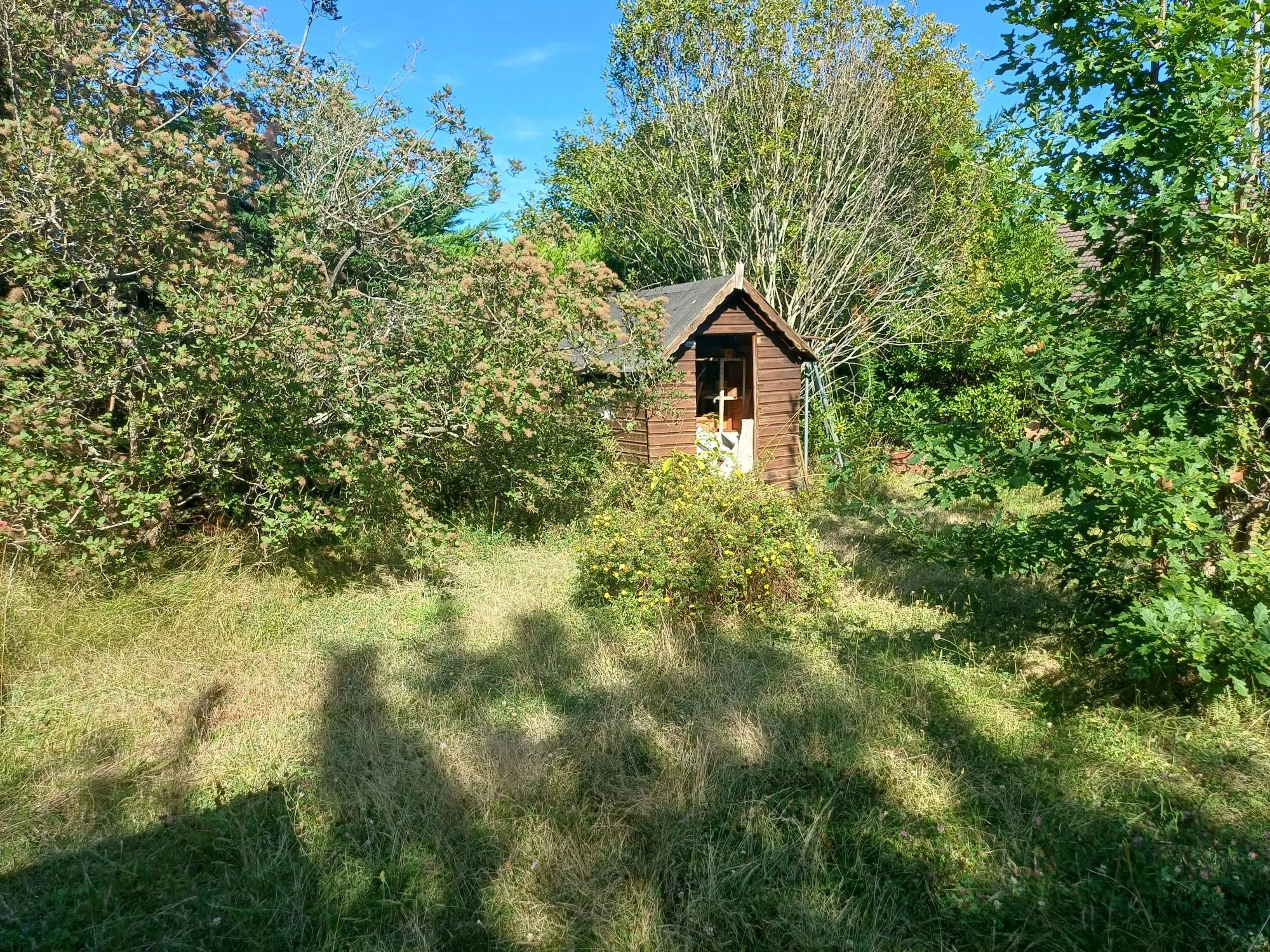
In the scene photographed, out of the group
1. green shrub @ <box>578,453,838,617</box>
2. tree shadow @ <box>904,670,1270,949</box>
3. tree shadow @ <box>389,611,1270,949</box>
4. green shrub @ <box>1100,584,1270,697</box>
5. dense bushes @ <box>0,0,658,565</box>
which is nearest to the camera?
tree shadow @ <box>904,670,1270,949</box>

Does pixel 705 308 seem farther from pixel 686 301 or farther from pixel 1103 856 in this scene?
pixel 1103 856

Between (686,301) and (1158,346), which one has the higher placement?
(686,301)

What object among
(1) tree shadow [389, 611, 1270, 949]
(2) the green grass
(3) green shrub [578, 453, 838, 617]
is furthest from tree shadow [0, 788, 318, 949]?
(3) green shrub [578, 453, 838, 617]

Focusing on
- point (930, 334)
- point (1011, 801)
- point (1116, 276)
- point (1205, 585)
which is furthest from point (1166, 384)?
point (930, 334)

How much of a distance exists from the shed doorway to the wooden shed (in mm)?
16

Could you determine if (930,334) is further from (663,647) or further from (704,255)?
(663,647)

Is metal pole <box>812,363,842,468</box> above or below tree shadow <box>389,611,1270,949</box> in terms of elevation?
above

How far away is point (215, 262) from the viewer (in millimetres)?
6508

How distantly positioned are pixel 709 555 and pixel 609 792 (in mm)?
2690

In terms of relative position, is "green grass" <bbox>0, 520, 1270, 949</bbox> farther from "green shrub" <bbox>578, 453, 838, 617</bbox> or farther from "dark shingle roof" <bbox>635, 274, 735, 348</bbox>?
"dark shingle roof" <bbox>635, 274, 735, 348</bbox>

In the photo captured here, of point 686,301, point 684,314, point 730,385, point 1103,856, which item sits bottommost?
point 1103,856

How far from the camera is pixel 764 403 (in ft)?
40.7

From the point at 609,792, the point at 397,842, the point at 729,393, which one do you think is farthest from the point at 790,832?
the point at 729,393

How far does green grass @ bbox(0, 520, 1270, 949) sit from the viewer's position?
2975 millimetres
